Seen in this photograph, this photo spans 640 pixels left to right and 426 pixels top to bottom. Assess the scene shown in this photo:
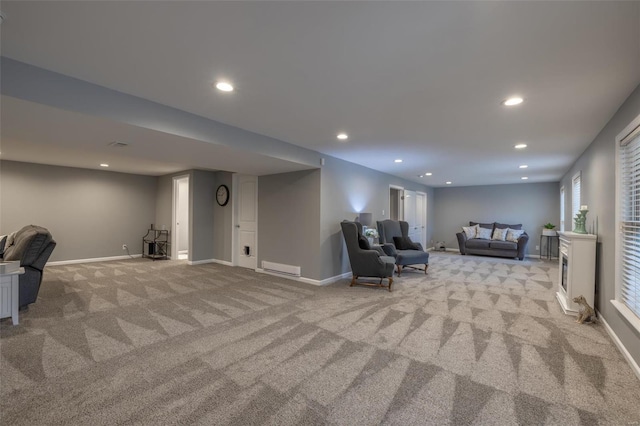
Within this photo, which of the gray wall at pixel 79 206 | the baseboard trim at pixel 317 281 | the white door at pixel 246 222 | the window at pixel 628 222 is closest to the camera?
the window at pixel 628 222

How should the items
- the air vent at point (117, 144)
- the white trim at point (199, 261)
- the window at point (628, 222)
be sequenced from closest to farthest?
the window at point (628, 222)
the air vent at point (117, 144)
the white trim at point (199, 261)

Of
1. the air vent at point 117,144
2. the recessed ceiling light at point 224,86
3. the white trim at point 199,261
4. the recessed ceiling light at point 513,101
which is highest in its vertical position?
the recessed ceiling light at point 224,86

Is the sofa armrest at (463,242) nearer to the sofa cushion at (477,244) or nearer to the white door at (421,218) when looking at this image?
the sofa cushion at (477,244)

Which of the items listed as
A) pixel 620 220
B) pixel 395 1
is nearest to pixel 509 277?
pixel 620 220

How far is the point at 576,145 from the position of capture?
4145mm

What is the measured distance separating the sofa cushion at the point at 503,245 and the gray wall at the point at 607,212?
4285mm

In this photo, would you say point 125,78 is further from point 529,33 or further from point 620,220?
point 620,220

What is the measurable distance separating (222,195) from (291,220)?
7.84 feet

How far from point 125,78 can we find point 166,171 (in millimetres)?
5337

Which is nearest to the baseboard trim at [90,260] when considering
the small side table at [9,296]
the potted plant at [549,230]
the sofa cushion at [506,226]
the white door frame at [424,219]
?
the small side table at [9,296]

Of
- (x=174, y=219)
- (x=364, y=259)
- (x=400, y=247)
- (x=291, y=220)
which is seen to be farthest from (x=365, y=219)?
(x=174, y=219)

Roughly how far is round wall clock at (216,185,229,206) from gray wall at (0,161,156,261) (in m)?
2.39

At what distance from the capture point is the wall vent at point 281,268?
512 cm

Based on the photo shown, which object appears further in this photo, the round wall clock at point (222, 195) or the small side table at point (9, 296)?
the round wall clock at point (222, 195)
